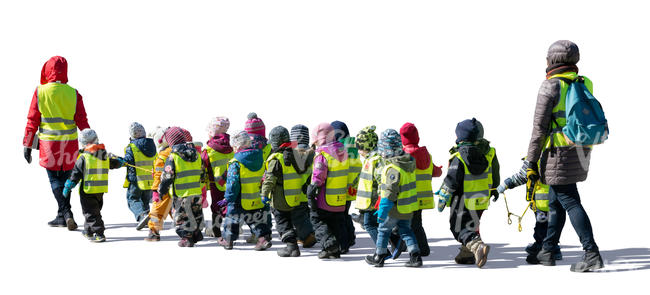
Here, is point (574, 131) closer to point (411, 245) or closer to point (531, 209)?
point (531, 209)

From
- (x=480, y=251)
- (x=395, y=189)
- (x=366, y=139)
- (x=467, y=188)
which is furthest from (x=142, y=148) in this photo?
(x=480, y=251)

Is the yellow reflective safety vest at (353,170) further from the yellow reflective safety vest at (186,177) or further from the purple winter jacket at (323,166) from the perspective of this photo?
the yellow reflective safety vest at (186,177)

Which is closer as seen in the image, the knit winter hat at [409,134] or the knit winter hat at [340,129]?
the knit winter hat at [409,134]

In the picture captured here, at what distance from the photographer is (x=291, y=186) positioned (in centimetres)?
1242

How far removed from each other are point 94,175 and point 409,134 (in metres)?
5.48

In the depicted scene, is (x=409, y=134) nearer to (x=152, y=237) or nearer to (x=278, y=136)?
(x=278, y=136)

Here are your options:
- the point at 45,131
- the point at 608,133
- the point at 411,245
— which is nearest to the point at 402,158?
the point at 411,245

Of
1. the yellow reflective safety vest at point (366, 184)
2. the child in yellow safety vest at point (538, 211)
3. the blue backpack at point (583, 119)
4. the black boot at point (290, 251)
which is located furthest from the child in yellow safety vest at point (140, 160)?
the blue backpack at point (583, 119)

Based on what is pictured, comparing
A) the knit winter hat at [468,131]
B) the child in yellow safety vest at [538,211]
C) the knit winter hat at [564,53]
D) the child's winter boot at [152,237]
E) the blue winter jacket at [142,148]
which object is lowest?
the child's winter boot at [152,237]

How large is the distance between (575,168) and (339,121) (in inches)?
151

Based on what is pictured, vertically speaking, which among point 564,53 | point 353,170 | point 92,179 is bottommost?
point 92,179

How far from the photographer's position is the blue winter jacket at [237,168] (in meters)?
12.7

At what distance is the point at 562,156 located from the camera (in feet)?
35.7

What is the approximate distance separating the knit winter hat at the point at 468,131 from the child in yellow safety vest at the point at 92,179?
6.09m
